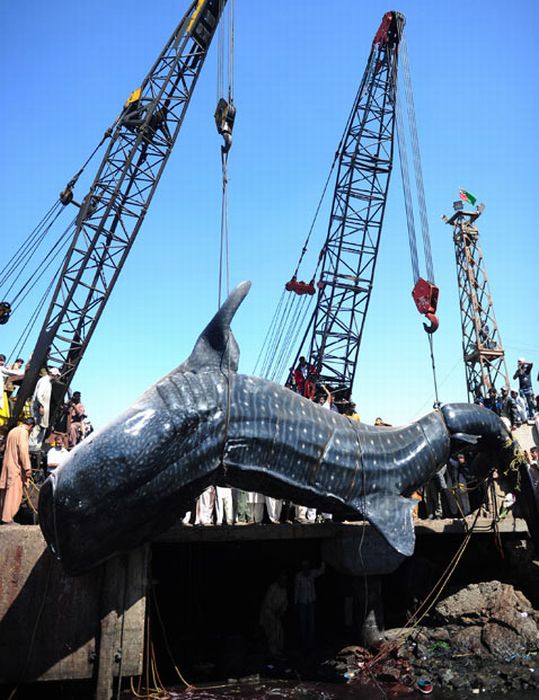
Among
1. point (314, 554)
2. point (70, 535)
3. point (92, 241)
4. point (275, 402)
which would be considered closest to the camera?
point (70, 535)

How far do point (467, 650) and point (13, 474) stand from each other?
780 cm

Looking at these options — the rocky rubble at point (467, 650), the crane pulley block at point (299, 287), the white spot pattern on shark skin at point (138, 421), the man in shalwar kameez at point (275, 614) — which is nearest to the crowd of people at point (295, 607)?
the man in shalwar kameez at point (275, 614)

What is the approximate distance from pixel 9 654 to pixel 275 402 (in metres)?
4.26

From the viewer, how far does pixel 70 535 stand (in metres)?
4.77

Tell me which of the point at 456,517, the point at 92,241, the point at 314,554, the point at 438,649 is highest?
the point at 92,241

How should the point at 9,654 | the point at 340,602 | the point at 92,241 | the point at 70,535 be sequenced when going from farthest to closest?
the point at 92,241 → the point at 340,602 → the point at 9,654 → the point at 70,535

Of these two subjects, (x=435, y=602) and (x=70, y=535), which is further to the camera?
(x=435, y=602)

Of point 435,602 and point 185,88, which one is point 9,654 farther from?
point 185,88

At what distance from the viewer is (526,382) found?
17.0 m

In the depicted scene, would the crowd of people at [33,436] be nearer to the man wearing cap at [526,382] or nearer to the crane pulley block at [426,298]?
the crane pulley block at [426,298]

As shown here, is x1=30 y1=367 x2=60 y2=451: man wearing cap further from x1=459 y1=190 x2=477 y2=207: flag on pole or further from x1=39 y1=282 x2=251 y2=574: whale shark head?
x1=459 y1=190 x2=477 y2=207: flag on pole

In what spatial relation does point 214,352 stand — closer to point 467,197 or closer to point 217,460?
point 217,460

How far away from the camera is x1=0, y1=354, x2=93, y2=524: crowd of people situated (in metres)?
7.31

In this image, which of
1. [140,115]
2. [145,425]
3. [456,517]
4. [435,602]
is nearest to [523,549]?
[456,517]
